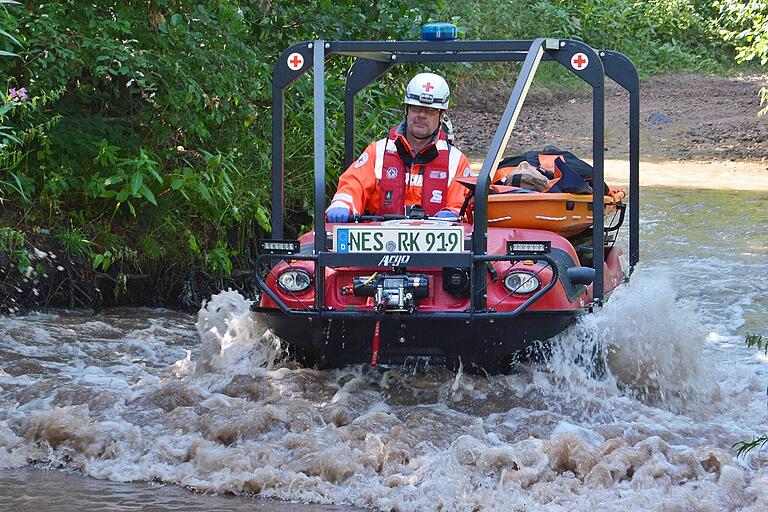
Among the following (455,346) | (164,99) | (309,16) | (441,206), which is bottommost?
(455,346)

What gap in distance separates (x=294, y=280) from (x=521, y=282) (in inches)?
46.4

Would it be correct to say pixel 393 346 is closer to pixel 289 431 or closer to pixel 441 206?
pixel 289 431

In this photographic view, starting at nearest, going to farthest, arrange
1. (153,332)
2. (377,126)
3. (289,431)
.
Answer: (289,431)
(153,332)
(377,126)

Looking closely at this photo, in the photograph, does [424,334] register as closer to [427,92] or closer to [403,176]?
[403,176]

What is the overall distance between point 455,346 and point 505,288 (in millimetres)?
391

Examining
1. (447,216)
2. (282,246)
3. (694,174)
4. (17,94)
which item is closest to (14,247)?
(17,94)

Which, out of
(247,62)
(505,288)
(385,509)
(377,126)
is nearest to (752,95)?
(377,126)

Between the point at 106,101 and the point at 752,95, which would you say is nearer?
the point at 106,101

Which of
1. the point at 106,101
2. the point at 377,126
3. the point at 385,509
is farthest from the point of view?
the point at 377,126

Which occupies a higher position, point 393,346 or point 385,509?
point 393,346

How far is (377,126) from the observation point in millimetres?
10727

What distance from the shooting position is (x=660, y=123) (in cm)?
2028

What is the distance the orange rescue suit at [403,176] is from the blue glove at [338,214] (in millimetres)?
433

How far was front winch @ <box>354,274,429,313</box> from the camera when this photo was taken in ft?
21.7
